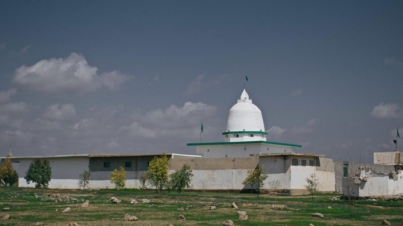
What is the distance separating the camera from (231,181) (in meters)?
48.0

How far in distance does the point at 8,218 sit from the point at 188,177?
27154 millimetres

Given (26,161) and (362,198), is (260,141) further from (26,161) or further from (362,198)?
(26,161)

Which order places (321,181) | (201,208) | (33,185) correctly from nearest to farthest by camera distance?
(201,208), (321,181), (33,185)

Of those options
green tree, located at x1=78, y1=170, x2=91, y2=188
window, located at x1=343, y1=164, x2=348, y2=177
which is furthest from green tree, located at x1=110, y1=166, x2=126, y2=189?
window, located at x1=343, y1=164, x2=348, y2=177

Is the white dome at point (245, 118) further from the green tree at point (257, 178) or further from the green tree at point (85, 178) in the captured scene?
the green tree at point (85, 178)

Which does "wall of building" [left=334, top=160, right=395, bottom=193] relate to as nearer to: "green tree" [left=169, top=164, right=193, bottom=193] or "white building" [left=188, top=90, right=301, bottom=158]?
"white building" [left=188, top=90, right=301, bottom=158]

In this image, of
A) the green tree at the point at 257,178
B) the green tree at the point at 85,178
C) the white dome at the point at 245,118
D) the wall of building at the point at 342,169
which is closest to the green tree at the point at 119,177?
the green tree at the point at 85,178

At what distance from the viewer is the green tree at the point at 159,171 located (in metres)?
48.3

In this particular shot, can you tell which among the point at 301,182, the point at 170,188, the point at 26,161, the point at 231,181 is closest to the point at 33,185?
the point at 26,161

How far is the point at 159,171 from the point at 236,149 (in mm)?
11081

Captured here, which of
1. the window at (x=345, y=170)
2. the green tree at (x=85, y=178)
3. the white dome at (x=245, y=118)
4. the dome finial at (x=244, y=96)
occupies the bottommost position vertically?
the green tree at (x=85, y=178)

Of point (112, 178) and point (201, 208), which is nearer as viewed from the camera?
point (201, 208)

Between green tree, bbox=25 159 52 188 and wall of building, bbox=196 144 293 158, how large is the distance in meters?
16.3

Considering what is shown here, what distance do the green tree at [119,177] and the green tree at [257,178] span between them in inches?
492
